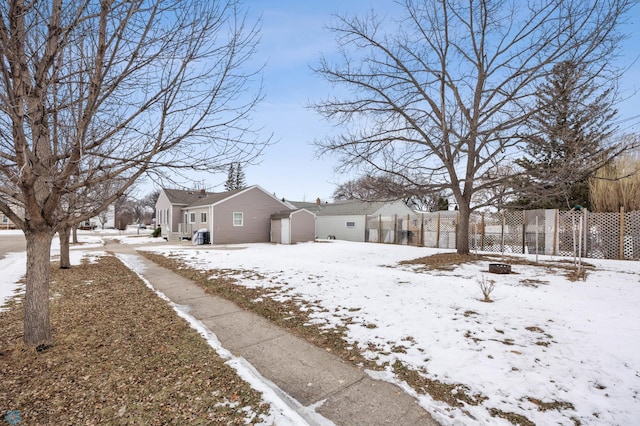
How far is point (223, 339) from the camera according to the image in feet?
13.8

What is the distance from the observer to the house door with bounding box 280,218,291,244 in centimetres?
2155

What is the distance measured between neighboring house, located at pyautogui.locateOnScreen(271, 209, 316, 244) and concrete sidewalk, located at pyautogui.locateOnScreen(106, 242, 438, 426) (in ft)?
53.0

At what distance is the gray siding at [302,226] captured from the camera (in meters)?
21.7

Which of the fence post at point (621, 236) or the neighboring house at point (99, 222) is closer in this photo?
the fence post at point (621, 236)

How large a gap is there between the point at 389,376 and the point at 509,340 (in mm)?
1843

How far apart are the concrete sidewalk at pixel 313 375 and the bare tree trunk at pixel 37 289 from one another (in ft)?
6.55

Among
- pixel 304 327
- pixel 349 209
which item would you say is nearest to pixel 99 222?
pixel 349 209

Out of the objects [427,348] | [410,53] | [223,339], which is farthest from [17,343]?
[410,53]

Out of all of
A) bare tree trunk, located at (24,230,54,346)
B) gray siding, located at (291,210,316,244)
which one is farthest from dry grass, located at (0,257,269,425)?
gray siding, located at (291,210,316,244)

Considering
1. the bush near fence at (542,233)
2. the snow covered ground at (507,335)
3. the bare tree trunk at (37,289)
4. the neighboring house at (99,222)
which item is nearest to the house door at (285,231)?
the bush near fence at (542,233)

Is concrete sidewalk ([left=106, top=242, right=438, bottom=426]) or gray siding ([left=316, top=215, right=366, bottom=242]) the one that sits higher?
gray siding ([left=316, top=215, right=366, bottom=242])

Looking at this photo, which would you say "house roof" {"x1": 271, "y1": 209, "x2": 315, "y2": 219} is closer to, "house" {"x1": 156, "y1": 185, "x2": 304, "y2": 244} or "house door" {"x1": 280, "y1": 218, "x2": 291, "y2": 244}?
"house door" {"x1": 280, "y1": 218, "x2": 291, "y2": 244}

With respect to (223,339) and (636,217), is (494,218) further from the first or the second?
(223,339)

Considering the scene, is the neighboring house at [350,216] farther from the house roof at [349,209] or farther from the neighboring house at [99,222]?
the neighboring house at [99,222]
